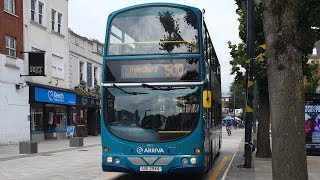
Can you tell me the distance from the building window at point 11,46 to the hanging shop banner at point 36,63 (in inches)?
39.7

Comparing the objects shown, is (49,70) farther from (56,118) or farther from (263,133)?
(263,133)

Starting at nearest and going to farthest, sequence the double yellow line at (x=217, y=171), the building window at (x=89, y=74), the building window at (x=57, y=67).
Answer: the double yellow line at (x=217, y=171)
the building window at (x=57, y=67)
the building window at (x=89, y=74)

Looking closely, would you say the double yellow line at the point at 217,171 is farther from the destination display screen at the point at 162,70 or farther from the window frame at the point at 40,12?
the window frame at the point at 40,12

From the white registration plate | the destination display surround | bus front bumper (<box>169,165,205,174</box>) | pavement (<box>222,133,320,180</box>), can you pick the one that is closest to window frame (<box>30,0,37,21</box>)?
pavement (<box>222,133,320,180</box>)

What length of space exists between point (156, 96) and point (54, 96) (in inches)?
965

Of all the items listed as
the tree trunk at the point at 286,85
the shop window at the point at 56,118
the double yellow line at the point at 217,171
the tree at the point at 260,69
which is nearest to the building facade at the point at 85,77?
the shop window at the point at 56,118

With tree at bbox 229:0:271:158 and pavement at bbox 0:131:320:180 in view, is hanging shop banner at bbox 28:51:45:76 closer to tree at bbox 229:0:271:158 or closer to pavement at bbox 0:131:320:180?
pavement at bbox 0:131:320:180

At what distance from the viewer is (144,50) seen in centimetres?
1112

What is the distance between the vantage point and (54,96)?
34.2 metres

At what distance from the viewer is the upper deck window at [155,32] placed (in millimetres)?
11094

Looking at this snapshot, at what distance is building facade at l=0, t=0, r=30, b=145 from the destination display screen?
18422 millimetres

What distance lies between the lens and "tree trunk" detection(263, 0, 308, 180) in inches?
199

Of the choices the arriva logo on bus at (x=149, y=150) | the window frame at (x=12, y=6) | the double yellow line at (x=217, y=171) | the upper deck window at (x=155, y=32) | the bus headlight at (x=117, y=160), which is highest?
the window frame at (x=12, y=6)

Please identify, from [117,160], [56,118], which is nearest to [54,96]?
[56,118]
